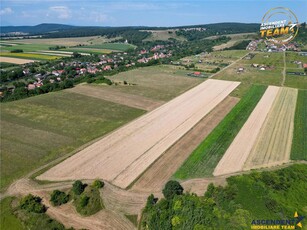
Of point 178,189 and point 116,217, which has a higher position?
point 178,189

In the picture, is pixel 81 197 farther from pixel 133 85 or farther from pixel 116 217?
pixel 133 85

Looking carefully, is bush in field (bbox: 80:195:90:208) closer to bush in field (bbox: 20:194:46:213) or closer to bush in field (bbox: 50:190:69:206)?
bush in field (bbox: 50:190:69:206)

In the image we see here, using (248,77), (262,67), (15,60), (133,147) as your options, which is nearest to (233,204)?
(133,147)

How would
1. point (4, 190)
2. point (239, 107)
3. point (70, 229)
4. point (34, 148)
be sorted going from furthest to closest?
point (239, 107)
point (34, 148)
point (4, 190)
point (70, 229)

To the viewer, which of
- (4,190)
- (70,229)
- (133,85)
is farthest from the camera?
(133,85)

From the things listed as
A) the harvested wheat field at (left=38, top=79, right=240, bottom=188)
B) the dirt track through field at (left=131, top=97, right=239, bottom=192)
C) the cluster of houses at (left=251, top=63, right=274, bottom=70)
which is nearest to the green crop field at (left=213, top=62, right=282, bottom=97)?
the cluster of houses at (left=251, top=63, right=274, bottom=70)

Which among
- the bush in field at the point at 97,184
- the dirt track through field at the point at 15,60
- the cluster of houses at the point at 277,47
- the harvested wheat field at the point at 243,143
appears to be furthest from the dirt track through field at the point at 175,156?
the cluster of houses at the point at 277,47

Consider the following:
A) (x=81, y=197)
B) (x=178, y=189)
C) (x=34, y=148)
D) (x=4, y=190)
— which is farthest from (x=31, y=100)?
(x=178, y=189)

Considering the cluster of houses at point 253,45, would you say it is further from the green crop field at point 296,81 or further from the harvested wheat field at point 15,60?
the harvested wheat field at point 15,60
